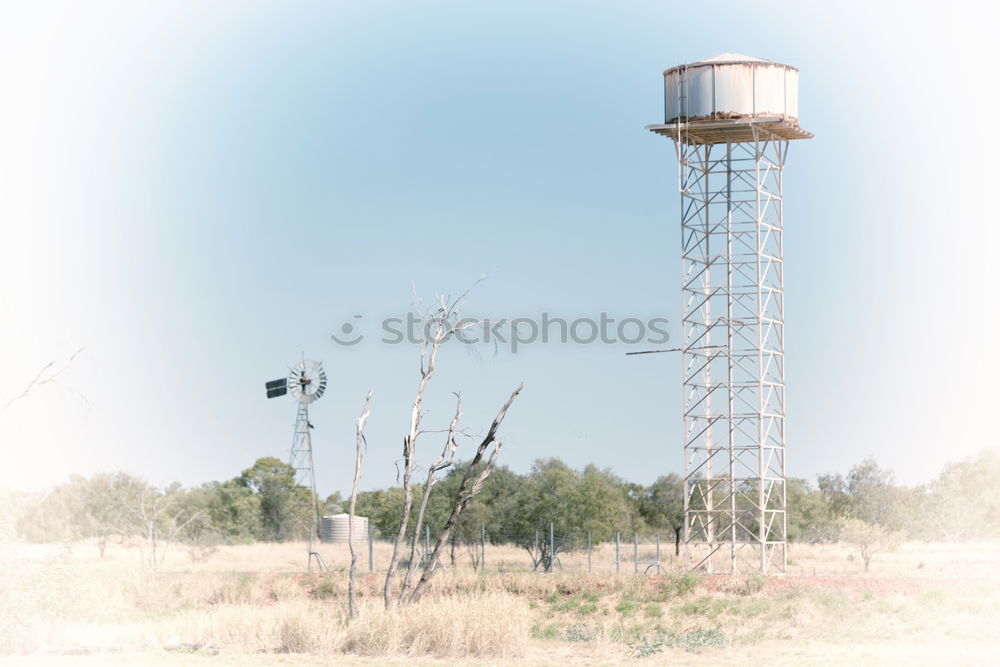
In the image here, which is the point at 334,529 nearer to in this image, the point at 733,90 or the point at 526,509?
the point at 526,509

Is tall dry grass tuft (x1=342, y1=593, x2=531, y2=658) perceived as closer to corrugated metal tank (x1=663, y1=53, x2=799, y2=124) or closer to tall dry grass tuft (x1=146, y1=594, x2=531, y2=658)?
tall dry grass tuft (x1=146, y1=594, x2=531, y2=658)

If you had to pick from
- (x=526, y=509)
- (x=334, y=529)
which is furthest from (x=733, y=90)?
(x=334, y=529)

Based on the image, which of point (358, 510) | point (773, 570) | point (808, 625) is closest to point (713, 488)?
point (773, 570)

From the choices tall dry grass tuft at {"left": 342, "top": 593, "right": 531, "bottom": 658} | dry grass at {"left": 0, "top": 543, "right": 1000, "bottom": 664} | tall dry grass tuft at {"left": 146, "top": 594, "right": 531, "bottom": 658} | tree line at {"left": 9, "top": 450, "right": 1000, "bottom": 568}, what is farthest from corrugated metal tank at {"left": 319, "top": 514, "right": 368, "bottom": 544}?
tall dry grass tuft at {"left": 342, "top": 593, "right": 531, "bottom": 658}

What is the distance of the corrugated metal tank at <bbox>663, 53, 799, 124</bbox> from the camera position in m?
44.2

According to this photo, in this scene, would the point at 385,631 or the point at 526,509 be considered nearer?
the point at 385,631

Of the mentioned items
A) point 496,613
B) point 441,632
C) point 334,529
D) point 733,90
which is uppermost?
point 733,90

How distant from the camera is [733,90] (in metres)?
44.3

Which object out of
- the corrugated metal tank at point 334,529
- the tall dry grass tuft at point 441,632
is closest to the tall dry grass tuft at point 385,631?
the tall dry grass tuft at point 441,632

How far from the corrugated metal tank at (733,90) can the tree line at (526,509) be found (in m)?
14.2

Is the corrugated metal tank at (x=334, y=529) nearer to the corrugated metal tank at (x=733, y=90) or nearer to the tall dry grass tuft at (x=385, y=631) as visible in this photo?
the corrugated metal tank at (x=733, y=90)

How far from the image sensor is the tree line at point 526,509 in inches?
2224

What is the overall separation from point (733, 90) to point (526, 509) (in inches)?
796

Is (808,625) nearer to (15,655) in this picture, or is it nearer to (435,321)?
(435,321)
